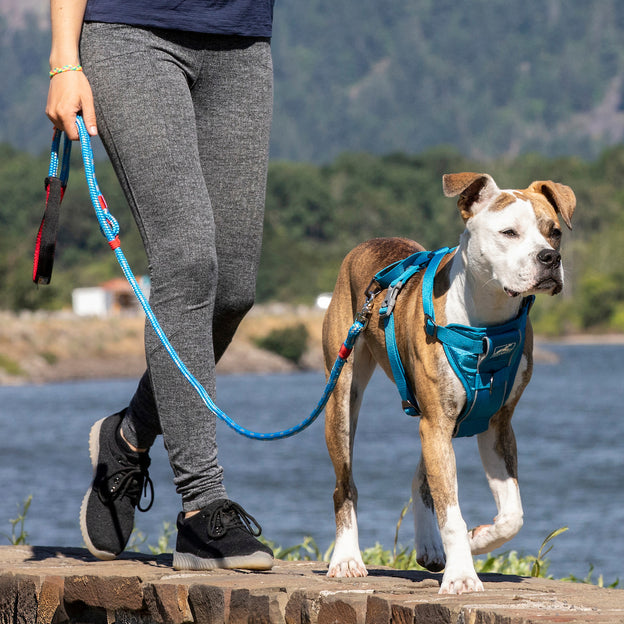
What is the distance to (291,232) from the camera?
13612cm

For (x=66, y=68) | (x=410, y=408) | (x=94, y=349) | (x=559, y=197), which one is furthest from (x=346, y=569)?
(x=94, y=349)

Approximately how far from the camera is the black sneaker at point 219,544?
403cm

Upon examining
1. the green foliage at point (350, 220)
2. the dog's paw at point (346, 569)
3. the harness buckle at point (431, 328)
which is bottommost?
the dog's paw at point (346, 569)

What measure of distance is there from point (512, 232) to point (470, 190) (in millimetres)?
282

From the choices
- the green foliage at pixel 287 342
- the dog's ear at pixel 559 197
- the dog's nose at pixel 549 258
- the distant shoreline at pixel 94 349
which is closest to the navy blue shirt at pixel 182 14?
the dog's ear at pixel 559 197

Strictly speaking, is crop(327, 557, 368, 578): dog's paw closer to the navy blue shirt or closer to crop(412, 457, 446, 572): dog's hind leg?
crop(412, 457, 446, 572): dog's hind leg

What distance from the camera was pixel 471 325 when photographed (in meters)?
3.98

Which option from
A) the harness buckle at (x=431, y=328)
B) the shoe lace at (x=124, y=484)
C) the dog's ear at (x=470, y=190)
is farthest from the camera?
the shoe lace at (x=124, y=484)

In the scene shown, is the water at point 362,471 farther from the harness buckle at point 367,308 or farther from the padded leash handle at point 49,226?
the harness buckle at point 367,308

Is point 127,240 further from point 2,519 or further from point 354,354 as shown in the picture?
point 354,354

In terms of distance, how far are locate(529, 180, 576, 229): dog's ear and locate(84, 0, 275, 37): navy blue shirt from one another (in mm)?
1199

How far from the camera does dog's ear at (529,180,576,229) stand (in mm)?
4148

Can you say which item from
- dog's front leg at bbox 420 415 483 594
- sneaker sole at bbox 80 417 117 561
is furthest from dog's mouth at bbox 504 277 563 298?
sneaker sole at bbox 80 417 117 561

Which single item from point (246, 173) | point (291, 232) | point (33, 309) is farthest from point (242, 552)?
point (291, 232)
